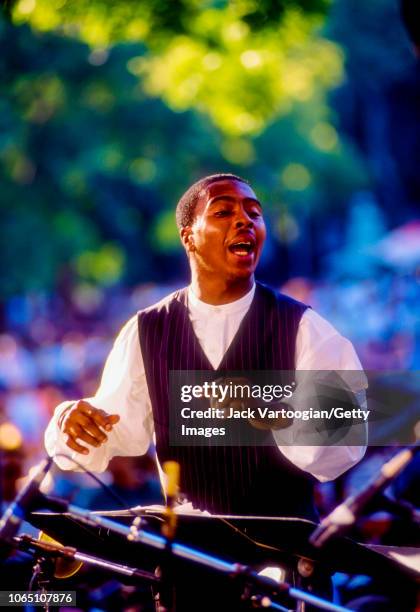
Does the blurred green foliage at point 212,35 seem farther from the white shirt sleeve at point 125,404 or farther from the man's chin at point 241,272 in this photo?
the white shirt sleeve at point 125,404

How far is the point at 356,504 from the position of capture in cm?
220

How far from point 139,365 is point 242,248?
0.59 metres

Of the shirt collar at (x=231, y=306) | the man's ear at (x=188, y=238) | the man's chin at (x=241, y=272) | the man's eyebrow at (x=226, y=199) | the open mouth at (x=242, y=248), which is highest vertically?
the man's eyebrow at (x=226, y=199)

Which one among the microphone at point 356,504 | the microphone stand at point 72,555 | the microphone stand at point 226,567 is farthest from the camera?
the microphone stand at point 72,555

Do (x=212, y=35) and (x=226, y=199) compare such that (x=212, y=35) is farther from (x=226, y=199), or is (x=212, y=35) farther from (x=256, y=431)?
(x=256, y=431)

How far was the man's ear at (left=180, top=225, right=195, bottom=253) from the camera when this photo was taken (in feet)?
10.7

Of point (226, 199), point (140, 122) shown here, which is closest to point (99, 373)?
point (140, 122)

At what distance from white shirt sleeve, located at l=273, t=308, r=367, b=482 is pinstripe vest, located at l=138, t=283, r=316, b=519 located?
0.06 meters

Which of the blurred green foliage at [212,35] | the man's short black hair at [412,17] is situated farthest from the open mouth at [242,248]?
the blurred green foliage at [212,35]

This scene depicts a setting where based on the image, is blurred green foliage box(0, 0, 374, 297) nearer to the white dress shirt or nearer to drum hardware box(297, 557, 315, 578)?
the white dress shirt

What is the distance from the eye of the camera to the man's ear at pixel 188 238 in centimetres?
327

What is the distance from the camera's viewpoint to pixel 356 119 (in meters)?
27.9

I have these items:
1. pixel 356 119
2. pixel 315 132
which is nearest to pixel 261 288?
pixel 315 132

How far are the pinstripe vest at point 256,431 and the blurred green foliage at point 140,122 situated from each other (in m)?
2.22
